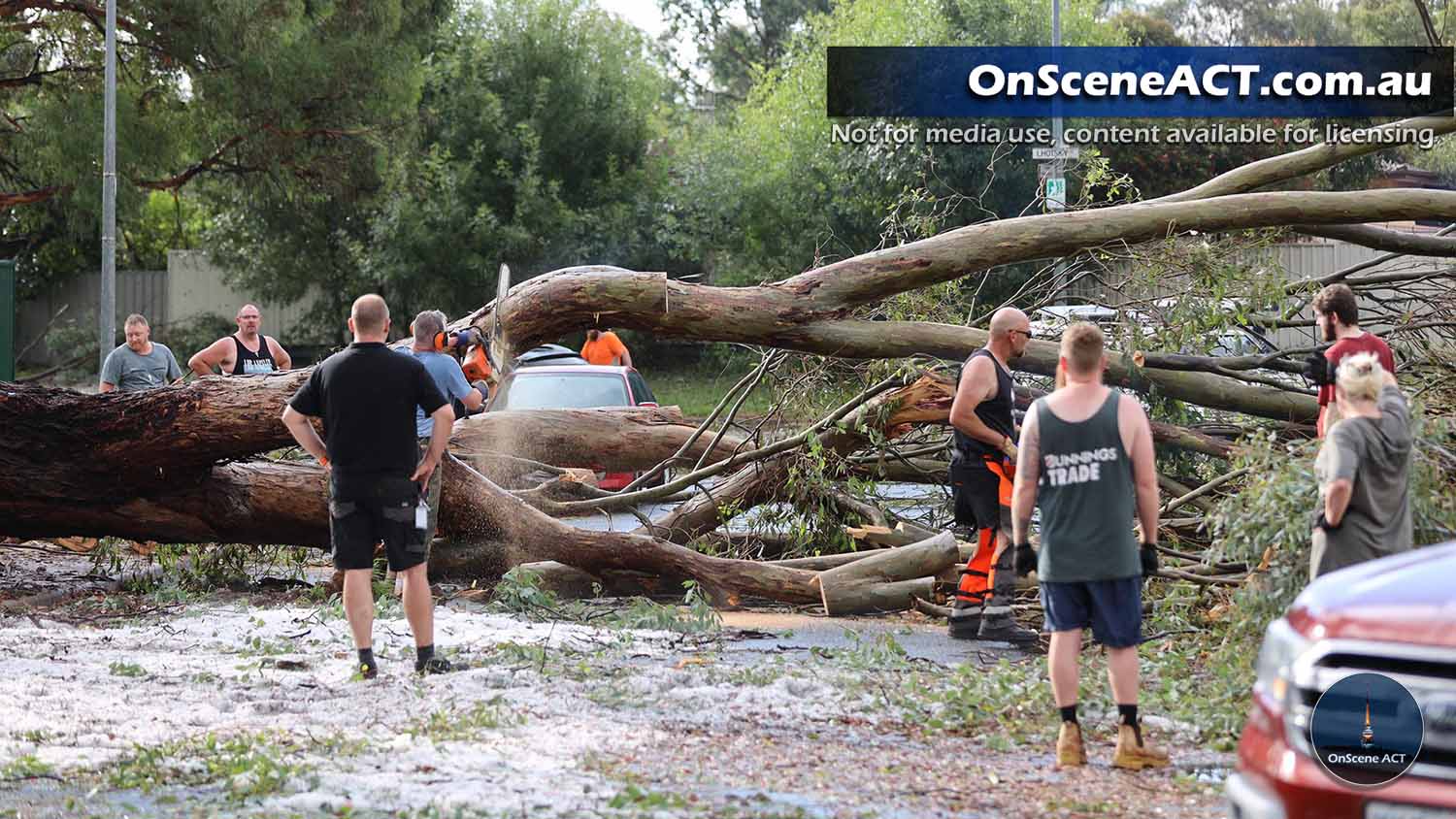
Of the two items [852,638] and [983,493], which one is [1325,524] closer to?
[852,638]

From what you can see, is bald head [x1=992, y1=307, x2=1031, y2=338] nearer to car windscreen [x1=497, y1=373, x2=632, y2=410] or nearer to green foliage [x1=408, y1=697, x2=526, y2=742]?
green foliage [x1=408, y1=697, x2=526, y2=742]

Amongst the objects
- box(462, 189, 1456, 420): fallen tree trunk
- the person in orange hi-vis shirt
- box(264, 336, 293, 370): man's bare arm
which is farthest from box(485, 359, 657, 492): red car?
box(462, 189, 1456, 420): fallen tree trunk

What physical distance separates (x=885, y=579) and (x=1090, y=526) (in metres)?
3.49

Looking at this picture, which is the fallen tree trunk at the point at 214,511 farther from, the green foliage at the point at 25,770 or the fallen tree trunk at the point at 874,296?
the green foliage at the point at 25,770

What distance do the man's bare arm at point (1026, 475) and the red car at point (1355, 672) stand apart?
70.4 inches

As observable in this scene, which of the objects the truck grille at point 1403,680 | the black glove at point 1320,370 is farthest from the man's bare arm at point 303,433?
the truck grille at point 1403,680

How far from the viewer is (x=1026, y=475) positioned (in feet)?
18.8

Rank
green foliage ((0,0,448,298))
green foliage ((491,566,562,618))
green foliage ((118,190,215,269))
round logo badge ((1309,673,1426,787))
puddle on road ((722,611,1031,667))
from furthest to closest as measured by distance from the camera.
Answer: green foliage ((118,190,215,269))
green foliage ((0,0,448,298))
green foliage ((491,566,562,618))
puddle on road ((722,611,1031,667))
round logo badge ((1309,673,1426,787))

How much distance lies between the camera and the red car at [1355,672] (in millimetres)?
3359

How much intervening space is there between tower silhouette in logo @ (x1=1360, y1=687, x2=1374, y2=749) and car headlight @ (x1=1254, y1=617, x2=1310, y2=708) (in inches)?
8.1

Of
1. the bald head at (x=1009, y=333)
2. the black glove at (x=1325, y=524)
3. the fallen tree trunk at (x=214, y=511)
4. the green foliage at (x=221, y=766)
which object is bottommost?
the green foliage at (x=221, y=766)

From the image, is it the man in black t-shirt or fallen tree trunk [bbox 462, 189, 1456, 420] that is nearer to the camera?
the man in black t-shirt

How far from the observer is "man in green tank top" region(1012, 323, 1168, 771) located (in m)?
5.50

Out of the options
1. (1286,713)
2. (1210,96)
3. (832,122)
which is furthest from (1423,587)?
(832,122)
